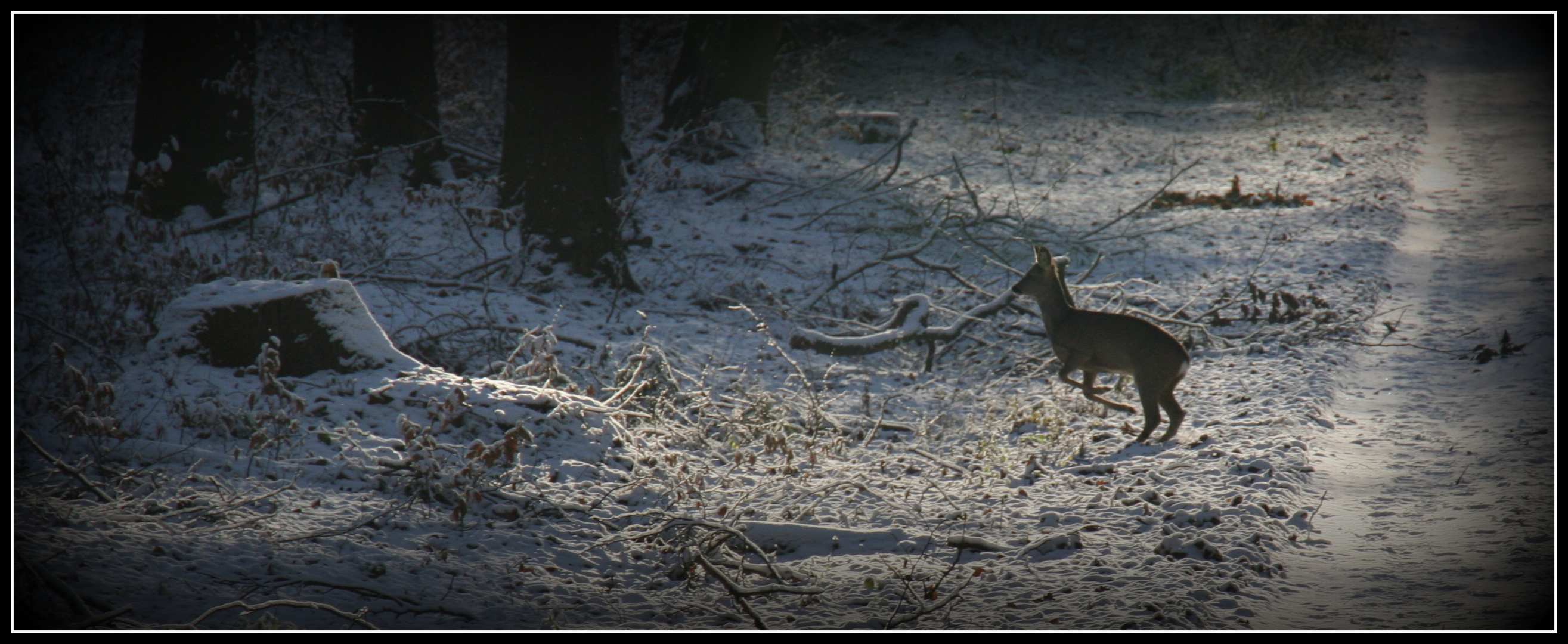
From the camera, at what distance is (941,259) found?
10648 millimetres

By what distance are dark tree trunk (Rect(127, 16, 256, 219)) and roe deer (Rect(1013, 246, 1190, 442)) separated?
806cm

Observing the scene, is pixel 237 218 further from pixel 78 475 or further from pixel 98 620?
pixel 98 620

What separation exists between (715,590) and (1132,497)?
2575 millimetres

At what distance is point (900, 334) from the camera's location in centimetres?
774

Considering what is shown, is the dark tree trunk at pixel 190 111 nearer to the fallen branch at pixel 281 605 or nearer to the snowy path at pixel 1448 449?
the fallen branch at pixel 281 605

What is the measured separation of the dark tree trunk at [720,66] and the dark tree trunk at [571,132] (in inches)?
177

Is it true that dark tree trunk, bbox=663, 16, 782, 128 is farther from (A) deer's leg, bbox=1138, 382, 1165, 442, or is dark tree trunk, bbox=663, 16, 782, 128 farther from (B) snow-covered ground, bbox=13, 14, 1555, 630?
(A) deer's leg, bbox=1138, 382, 1165, 442

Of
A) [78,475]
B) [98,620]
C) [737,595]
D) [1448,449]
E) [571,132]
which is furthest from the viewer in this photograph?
[571,132]

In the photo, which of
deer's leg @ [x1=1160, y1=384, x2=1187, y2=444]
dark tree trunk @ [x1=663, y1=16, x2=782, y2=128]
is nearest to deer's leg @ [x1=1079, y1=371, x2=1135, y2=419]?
deer's leg @ [x1=1160, y1=384, x2=1187, y2=444]

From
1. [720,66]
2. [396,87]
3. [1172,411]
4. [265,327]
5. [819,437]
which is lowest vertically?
[819,437]

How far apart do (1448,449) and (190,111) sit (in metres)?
11.4

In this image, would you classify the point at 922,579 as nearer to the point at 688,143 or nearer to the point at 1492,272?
the point at 1492,272

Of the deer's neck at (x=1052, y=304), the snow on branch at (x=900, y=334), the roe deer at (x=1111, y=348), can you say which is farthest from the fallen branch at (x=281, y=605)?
the snow on branch at (x=900, y=334)

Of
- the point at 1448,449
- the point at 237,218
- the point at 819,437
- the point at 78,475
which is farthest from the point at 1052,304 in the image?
the point at 237,218
